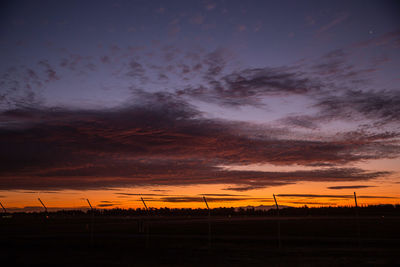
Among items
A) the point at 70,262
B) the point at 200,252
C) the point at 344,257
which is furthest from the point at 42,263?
the point at 344,257

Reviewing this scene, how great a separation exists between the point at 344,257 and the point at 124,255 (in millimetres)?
10352

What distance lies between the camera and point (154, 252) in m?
19.2

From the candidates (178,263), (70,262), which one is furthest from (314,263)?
(70,262)

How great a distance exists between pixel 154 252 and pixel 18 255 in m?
6.62

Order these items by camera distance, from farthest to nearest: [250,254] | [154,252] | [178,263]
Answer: [154,252] < [250,254] < [178,263]

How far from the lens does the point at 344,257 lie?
648 inches

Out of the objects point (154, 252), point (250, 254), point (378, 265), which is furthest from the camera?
point (154, 252)

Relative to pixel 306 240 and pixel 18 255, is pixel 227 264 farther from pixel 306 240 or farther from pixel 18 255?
pixel 306 240

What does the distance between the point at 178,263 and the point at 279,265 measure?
4066 millimetres

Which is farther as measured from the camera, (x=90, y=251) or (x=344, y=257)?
(x=90, y=251)

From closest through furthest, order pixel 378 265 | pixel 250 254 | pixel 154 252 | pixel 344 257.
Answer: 1. pixel 378 265
2. pixel 344 257
3. pixel 250 254
4. pixel 154 252

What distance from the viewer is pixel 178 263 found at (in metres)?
15.1

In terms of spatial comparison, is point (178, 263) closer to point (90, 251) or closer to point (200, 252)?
point (200, 252)

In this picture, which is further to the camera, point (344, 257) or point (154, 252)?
point (154, 252)
